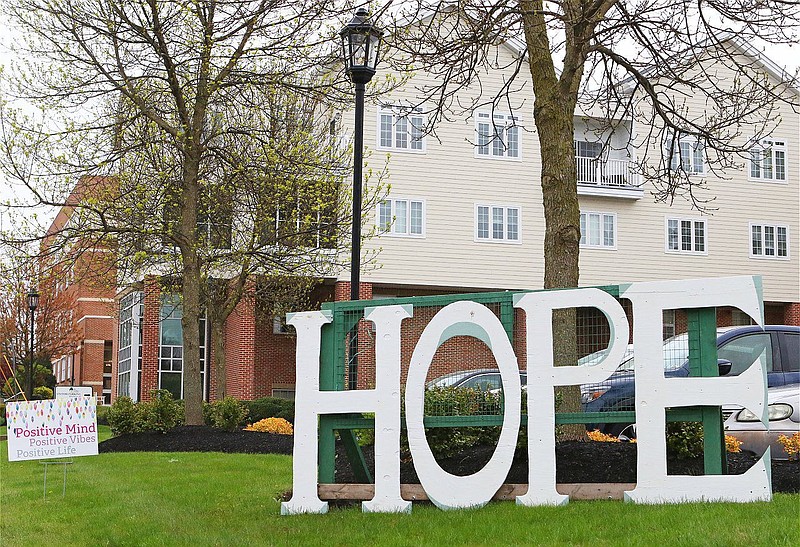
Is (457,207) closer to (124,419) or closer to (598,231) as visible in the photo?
(598,231)

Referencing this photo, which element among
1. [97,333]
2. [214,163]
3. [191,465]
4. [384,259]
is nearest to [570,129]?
[191,465]

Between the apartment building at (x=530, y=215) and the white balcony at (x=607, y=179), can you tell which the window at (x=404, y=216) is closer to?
the apartment building at (x=530, y=215)

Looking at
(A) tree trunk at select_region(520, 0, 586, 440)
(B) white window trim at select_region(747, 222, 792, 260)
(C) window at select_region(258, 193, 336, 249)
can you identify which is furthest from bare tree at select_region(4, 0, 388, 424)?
(B) white window trim at select_region(747, 222, 792, 260)

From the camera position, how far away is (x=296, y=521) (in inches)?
340

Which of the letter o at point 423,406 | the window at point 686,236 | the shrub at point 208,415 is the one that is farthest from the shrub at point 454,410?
the window at point 686,236

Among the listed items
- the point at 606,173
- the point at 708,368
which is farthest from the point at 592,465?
the point at 606,173

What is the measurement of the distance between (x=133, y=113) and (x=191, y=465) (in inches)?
389

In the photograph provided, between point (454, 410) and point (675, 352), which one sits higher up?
point (675, 352)

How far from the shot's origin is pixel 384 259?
3294cm

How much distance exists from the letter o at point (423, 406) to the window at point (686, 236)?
29092 mm

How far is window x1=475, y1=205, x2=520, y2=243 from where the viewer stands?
112 feet

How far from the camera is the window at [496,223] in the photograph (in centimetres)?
3416

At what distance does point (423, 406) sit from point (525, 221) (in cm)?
2612

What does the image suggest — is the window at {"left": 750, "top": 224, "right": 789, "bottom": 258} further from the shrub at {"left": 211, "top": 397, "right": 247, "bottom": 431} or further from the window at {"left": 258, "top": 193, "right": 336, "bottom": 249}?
the shrub at {"left": 211, "top": 397, "right": 247, "bottom": 431}
